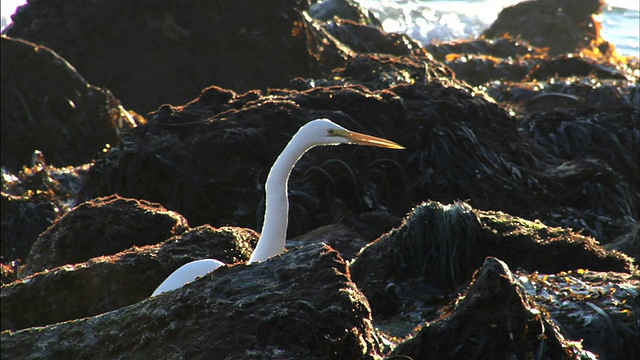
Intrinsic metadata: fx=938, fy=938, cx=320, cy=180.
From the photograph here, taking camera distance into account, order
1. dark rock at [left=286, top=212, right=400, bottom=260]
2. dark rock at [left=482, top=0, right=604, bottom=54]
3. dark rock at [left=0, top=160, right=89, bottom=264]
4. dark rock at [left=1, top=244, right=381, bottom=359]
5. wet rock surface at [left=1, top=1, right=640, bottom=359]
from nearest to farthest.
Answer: dark rock at [left=1, top=244, right=381, bottom=359] < wet rock surface at [left=1, top=1, right=640, bottom=359] < dark rock at [left=286, top=212, right=400, bottom=260] < dark rock at [left=0, top=160, right=89, bottom=264] < dark rock at [left=482, top=0, right=604, bottom=54]

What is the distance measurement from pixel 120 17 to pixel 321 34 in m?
3.37

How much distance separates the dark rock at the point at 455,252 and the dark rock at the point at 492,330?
2.04 meters

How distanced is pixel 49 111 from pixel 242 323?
10.2m

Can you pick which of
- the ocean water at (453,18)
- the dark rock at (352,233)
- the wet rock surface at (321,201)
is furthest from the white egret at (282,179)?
the ocean water at (453,18)

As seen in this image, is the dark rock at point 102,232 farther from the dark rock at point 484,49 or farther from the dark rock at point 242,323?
the dark rock at point 484,49

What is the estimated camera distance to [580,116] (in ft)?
38.0

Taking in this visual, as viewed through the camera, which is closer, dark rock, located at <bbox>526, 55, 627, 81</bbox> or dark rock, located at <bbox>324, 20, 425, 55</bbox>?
dark rock, located at <bbox>526, 55, 627, 81</bbox>

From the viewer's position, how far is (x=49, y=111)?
13078 millimetres

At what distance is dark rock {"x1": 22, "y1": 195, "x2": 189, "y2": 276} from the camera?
6773mm

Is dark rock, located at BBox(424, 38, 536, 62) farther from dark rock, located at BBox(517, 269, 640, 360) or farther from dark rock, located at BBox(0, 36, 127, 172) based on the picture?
dark rock, located at BBox(517, 269, 640, 360)

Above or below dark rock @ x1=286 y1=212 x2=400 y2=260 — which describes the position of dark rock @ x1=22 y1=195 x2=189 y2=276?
above

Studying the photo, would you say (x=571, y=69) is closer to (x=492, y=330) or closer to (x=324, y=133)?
(x=324, y=133)

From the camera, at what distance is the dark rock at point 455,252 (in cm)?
627

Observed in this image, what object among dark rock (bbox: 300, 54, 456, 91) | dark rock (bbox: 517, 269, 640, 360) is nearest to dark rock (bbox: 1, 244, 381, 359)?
dark rock (bbox: 517, 269, 640, 360)
